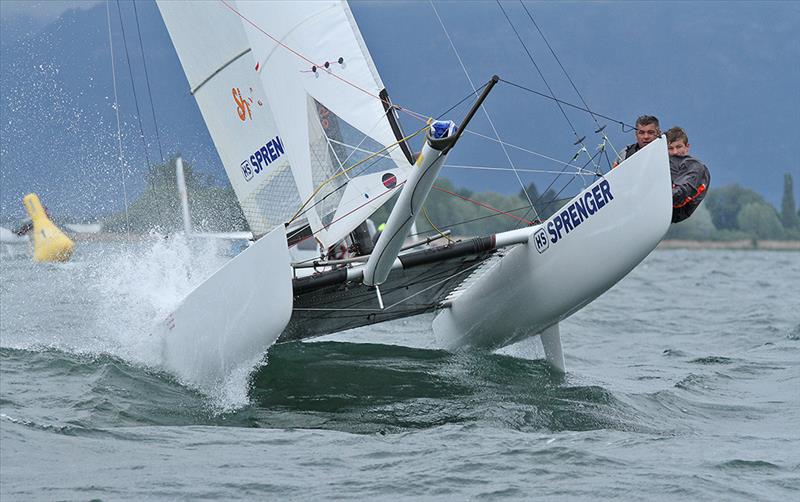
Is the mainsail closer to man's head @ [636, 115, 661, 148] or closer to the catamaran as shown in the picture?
the catamaran

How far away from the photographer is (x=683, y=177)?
223 inches

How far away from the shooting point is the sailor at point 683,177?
18.5 feet

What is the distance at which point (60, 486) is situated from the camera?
361 cm

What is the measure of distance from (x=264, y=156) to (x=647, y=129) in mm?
2259

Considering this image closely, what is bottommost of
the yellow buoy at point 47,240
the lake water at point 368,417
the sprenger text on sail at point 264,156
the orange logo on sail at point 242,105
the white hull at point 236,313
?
the lake water at point 368,417

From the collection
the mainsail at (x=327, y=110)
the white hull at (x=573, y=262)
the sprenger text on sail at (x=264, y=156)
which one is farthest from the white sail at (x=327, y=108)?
the white hull at (x=573, y=262)

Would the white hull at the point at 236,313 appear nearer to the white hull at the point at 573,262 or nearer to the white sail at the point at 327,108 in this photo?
the white sail at the point at 327,108

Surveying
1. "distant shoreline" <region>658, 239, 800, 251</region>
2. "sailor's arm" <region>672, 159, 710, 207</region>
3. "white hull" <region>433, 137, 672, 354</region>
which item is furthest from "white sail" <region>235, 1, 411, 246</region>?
"distant shoreline" <region>658, 239, 800, 251</region>

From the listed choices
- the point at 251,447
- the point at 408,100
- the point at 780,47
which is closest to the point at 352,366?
the point at 251,447

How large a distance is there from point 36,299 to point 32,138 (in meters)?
30.1

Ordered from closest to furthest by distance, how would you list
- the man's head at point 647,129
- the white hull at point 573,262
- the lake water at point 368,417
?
1. the lake water at point 368,417
2. the white hull at point 573,262
3. the man's head at point 647,129

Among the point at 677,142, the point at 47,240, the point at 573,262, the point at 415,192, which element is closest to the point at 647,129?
the point at 677,142

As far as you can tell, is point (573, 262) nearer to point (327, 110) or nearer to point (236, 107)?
point (327, 110)

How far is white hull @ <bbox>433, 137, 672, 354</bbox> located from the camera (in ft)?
18.0
